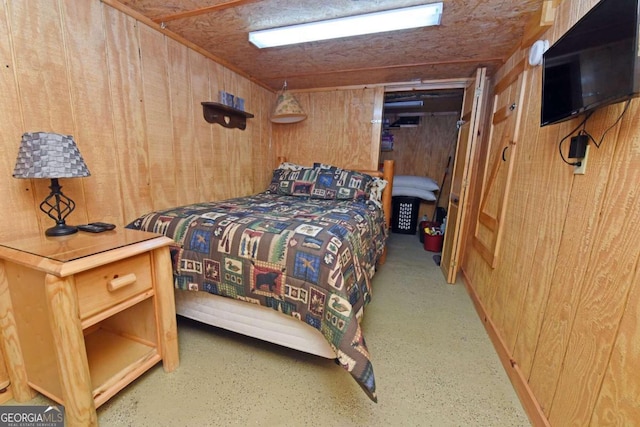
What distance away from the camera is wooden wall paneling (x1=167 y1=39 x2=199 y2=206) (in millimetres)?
1977

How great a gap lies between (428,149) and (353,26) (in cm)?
317

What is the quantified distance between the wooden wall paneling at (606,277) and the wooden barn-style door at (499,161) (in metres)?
0.76

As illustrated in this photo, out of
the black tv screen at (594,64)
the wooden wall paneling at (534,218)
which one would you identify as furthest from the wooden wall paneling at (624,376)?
the black tv screen at (594,64)

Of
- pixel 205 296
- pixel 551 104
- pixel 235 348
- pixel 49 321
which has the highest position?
pixel 551 104

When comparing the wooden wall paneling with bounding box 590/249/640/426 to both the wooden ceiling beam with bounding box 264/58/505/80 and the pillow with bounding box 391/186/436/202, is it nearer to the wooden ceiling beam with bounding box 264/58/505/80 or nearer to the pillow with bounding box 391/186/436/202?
the wooden ceiling beam with bounding box 264/58/505/80

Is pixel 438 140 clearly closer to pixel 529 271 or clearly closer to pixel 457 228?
pixel 457 228

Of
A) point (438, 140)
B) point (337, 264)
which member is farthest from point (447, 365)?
point (438, 140)

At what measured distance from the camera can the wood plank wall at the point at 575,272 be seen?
30.9 inches

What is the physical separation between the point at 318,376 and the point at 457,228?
1711 millimetres

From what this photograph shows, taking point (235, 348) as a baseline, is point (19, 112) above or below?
above

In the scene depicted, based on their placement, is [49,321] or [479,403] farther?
[479,403]

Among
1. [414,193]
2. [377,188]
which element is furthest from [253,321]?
[414,193]

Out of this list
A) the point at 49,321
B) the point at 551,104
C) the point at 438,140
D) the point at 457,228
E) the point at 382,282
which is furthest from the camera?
the point at 438,140

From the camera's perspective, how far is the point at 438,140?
4.39 meters
